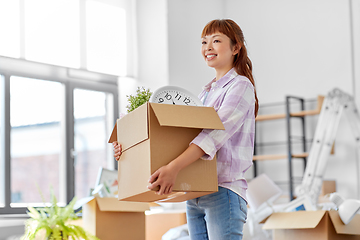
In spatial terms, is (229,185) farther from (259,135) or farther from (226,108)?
(259,135)

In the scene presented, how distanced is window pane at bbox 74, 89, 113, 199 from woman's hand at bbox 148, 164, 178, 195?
305 cm

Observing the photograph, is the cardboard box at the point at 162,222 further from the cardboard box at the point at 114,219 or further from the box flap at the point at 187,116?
the box flap at the point at 187,116

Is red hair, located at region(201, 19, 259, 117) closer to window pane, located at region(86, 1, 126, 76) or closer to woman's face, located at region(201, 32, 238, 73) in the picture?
woman's face, located at region(201, 32, 238, 73)

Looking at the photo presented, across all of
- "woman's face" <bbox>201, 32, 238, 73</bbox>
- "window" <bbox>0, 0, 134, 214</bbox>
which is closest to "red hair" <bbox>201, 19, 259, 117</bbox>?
"woman's face" <bbox>201, 32, 238, 73</bbox>

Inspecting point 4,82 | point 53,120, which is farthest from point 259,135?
point 4,82

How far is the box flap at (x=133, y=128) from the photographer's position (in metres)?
1.17

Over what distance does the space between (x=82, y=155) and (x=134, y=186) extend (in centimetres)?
350

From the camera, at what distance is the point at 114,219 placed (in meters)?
2.49

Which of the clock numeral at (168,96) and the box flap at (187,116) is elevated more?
the clock numeral at (168,96)

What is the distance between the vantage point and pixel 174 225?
Answer: 121 inches

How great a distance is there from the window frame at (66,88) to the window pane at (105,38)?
0.31 feet

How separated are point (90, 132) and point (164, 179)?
3.32 meters

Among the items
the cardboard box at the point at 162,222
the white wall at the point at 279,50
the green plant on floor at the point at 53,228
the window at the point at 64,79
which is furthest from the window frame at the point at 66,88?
the green plant on floor at the point at 53,228

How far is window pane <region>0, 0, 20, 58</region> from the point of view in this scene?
3551 mm
